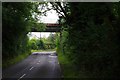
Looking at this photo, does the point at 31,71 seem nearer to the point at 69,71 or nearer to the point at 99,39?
the point at 69,71

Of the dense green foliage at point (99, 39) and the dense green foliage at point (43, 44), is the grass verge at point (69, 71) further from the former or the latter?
the dense green foliage at point (43, 44)

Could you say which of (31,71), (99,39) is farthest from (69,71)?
(99,39)

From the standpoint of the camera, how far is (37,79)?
24.0 meters

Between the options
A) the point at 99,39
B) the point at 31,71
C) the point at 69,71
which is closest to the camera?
the point at 99,39

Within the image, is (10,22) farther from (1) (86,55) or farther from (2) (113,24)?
(2) (113,24)

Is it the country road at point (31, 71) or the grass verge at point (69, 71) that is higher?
the grass verge at point (69, 71)

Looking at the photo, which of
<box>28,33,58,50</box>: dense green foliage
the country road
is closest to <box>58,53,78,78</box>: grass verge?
the country road

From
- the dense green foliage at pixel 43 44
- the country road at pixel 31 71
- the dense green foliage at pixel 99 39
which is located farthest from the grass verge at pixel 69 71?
the dense green foliage at pixel 43 44

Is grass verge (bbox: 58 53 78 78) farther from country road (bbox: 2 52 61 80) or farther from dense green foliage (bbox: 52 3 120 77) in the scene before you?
dense green foliage (bbox: 52 3 120 77)

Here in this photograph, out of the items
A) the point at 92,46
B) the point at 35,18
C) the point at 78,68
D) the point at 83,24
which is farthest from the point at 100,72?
the point at 35,18

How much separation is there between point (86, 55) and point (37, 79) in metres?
6.60

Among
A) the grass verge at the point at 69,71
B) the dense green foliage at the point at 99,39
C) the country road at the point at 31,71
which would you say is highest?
the dense green foliage at the point at 99,39

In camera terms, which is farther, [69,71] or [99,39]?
[69,71]

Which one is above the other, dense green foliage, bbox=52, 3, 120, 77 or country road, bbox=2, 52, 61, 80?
dense green foliage, bbox=52, 3, 120, 77
